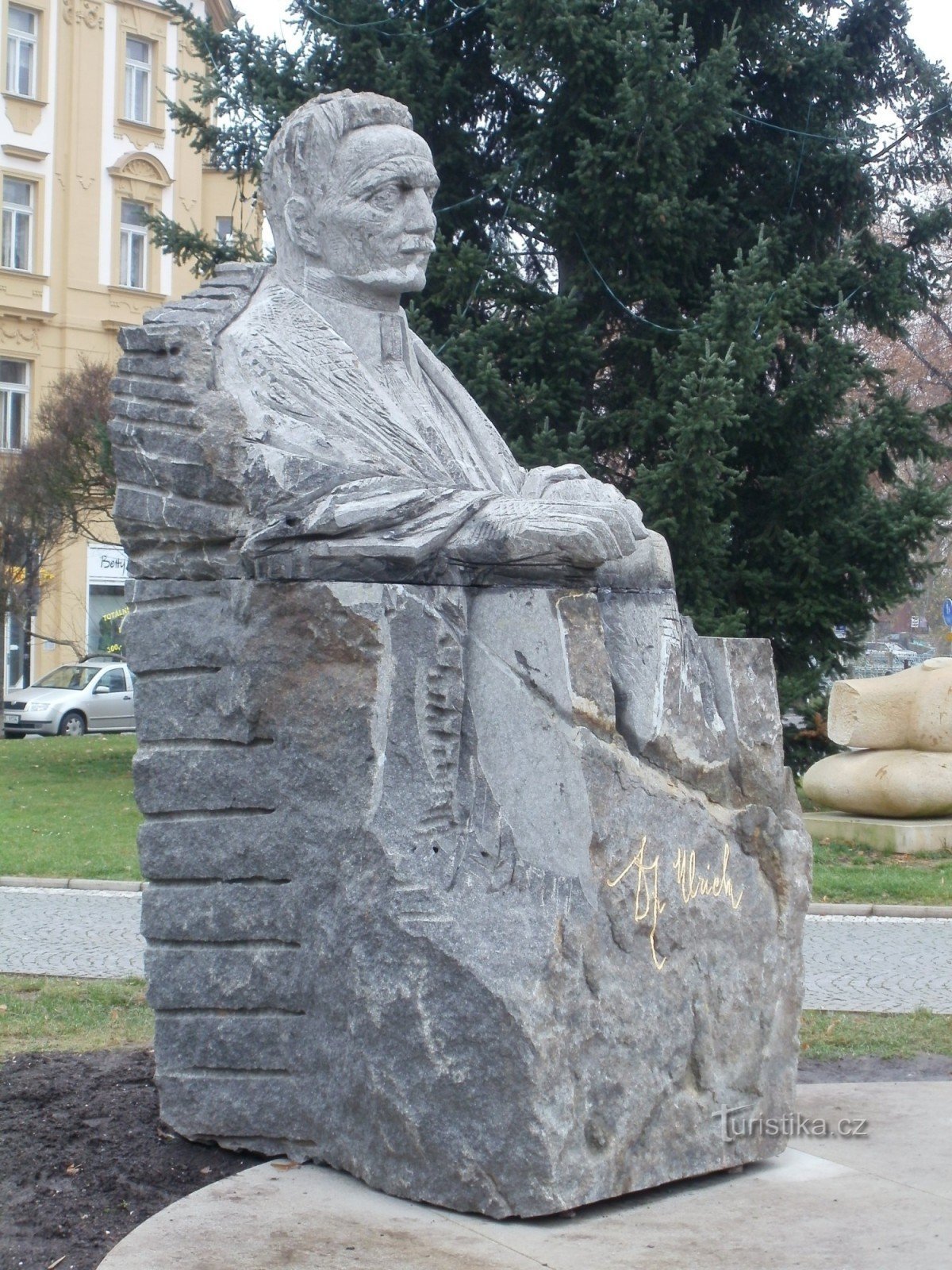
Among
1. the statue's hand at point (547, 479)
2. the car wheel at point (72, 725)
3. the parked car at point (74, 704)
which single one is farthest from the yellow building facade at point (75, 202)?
the statue's hand at point (547, 479)

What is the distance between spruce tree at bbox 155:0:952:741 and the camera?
470 inches

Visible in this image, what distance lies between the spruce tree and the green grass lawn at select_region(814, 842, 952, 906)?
1768 mm

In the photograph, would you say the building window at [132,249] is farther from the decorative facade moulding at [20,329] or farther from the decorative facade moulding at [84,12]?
the decorative facade moulding at [84,12]

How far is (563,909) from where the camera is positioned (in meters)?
3.82

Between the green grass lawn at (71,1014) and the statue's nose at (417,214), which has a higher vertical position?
the statue's nose at (417,214)

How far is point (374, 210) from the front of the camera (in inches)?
182

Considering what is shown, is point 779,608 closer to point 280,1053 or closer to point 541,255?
point 541,255

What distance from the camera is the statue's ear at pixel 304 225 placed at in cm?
464

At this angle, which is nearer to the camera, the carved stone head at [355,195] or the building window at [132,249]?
the carved stone head at [355,195]

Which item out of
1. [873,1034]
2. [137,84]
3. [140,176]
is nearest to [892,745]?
[873,1034]

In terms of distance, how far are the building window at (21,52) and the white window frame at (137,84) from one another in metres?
1.52

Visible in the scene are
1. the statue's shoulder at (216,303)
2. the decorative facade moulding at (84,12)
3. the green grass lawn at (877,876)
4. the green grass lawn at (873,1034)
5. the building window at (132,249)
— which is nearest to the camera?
the statue's shoulder at (216,303)
